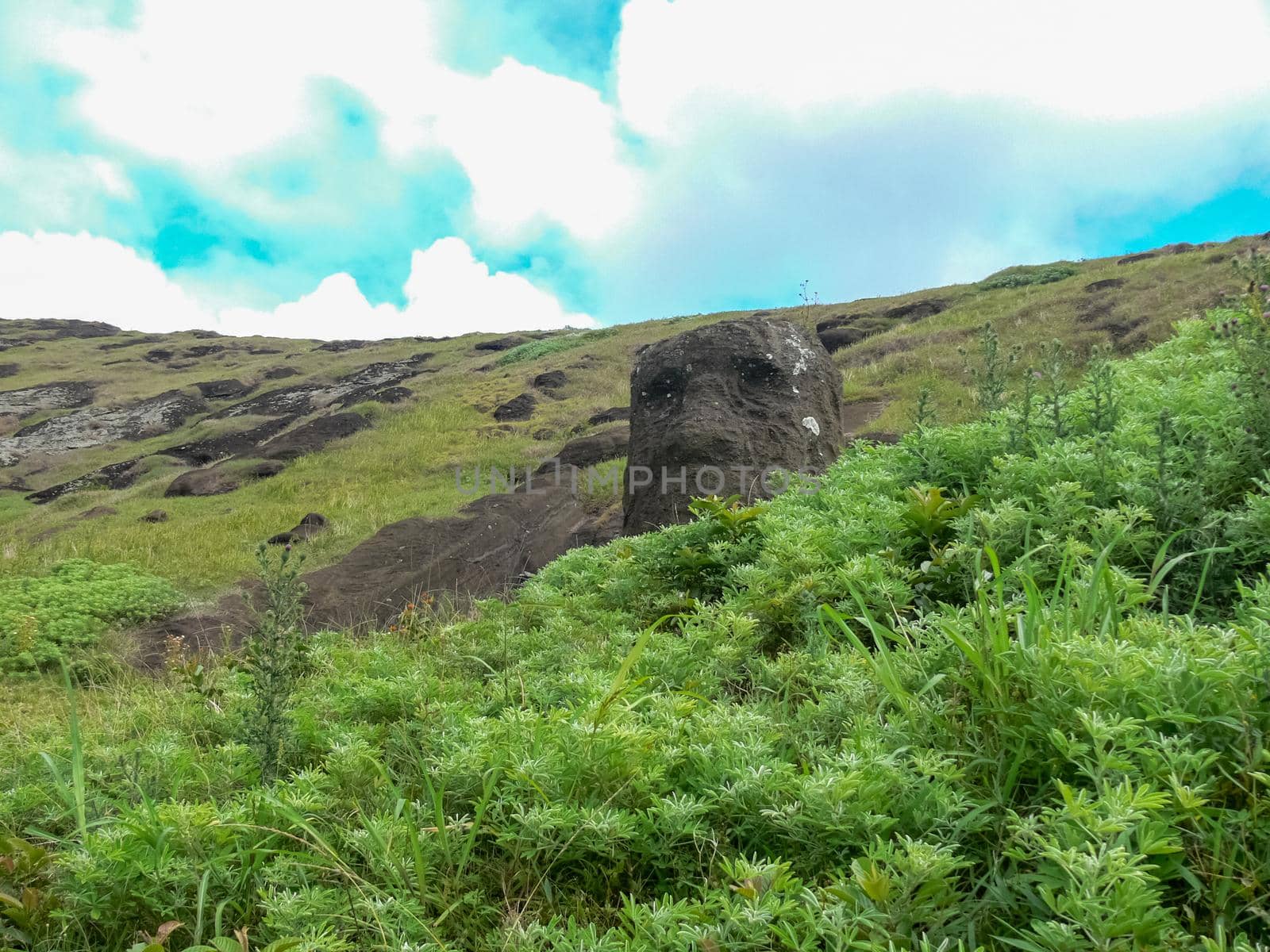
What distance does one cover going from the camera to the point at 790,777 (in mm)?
2021

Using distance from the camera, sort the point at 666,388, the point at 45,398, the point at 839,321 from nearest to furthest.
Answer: the point at 666,388, the point at 839,321, the point at 45,398

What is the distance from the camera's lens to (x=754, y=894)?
1615 millimetres

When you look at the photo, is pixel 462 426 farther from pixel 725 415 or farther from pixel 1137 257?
pixel 1137 257

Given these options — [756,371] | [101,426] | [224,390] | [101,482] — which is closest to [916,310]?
[756,371]

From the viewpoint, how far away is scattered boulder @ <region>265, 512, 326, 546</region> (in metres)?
14.3

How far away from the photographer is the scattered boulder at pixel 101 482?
1023 inches

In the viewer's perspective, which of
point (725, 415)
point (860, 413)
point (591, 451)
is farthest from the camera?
point (591, 451)

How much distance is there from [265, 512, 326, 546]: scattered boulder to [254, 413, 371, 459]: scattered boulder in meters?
9.71

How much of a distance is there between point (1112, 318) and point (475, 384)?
76.7ft

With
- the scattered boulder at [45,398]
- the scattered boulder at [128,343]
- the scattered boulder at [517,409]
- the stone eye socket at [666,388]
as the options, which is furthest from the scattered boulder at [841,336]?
the scattered boulder at [128,343]

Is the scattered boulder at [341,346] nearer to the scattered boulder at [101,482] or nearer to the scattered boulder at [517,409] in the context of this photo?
the scattered boulder at [101,482]

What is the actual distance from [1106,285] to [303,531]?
2412cm

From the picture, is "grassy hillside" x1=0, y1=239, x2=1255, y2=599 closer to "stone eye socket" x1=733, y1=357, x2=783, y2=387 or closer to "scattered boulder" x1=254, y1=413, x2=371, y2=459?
"scattered boulder" x1=254, y1=413, x2=371, y2=459

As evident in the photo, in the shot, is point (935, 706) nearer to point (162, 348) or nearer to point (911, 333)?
point (911, 333)
